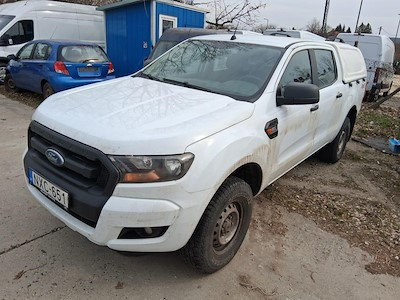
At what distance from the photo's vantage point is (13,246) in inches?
108

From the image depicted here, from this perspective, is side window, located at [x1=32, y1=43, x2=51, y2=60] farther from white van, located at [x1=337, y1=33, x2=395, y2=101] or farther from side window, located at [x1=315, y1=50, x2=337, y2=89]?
white van, located at [x1=337, y1=33, x2=395, y2=101]

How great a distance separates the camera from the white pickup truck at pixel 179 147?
201 cm

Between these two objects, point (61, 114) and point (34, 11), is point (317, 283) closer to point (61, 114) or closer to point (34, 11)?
point (61, 114)

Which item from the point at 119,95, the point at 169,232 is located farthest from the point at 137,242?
the point at 119,95

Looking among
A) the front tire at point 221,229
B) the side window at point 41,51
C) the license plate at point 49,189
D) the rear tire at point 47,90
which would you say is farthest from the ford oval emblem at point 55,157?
the side window at point 41,51

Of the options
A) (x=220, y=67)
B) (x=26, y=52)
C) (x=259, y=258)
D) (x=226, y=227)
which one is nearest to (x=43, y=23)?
(x=26, y=52)

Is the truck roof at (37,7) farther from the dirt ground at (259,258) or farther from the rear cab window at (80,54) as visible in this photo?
the dirt ground at (259,258)

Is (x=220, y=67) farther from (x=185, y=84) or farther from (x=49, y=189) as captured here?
(x=49, y=189)

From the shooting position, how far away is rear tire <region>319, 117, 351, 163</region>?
483 centimetres

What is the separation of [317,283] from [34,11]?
39.7 feet

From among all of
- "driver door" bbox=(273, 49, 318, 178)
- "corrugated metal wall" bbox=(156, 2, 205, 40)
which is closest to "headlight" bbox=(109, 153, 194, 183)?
"driver door" bbox=(273, 49, 318, 178)

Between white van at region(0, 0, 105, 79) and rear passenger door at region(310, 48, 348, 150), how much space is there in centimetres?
992

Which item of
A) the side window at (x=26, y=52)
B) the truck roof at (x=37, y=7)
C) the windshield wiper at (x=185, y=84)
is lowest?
the side window at (x=26, y=52)

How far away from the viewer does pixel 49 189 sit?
2336mm
